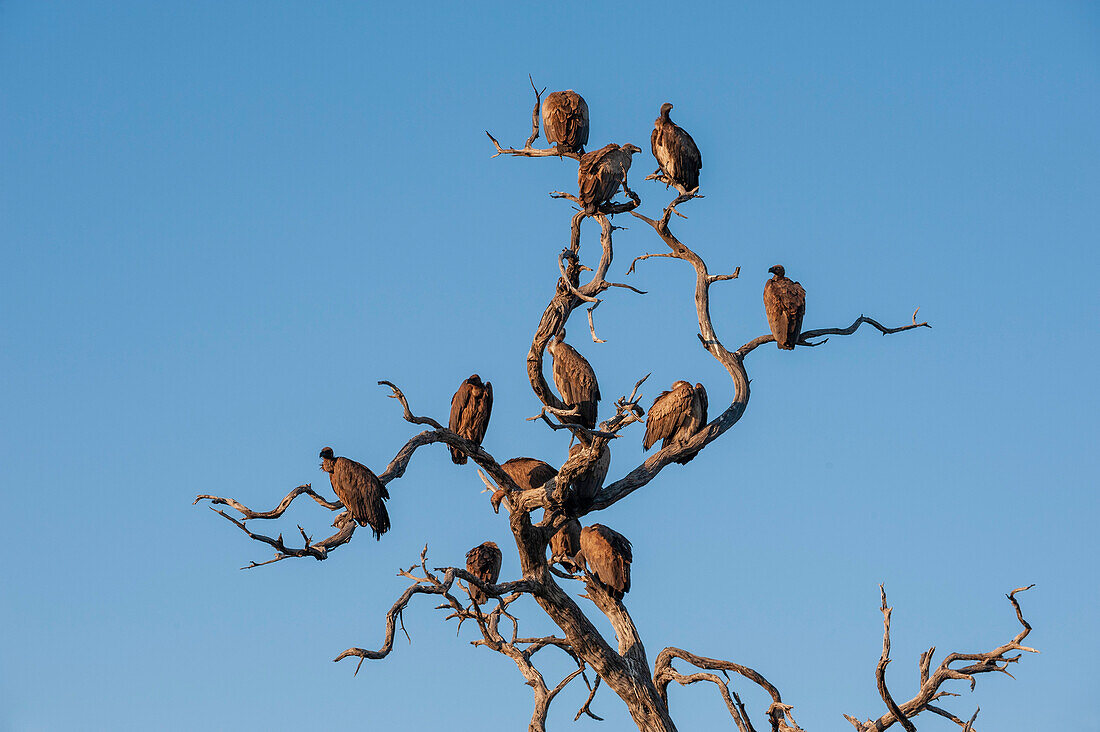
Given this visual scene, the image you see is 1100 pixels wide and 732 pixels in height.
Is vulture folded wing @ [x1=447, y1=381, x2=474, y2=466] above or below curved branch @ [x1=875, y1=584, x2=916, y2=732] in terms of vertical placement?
above

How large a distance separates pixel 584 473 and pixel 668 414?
1952 millimetres

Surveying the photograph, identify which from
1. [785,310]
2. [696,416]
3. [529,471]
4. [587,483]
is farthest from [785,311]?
[529,471]

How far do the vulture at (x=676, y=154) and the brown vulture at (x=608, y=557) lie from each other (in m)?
3.39

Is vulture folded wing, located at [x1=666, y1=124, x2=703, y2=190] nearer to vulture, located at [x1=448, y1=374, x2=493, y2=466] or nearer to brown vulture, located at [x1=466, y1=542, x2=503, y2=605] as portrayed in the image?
vulture, located at [x1=448, y1=374, x2=493, y2=466]

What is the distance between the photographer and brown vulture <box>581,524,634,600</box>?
12336 mm

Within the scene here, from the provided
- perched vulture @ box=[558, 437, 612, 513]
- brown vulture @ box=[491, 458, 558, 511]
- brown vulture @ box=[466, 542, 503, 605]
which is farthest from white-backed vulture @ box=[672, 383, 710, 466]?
brown vulture @ box=[466, 542, 503, 605]

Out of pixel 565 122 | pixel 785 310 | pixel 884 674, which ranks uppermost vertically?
pixel 565 122

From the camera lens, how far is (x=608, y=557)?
12.5m

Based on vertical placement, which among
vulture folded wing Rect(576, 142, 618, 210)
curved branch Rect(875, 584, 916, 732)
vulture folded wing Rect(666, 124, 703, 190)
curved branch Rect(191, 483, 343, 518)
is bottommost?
curved branch Rect(875, 584, 916, 732)

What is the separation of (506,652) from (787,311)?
4031 millimetres

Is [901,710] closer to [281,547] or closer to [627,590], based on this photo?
[627,590]

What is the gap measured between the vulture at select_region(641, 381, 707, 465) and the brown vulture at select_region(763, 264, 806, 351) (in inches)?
36.0

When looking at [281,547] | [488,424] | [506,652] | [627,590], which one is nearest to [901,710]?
[627,590]

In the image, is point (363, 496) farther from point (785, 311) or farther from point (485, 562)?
point (785, 311)
